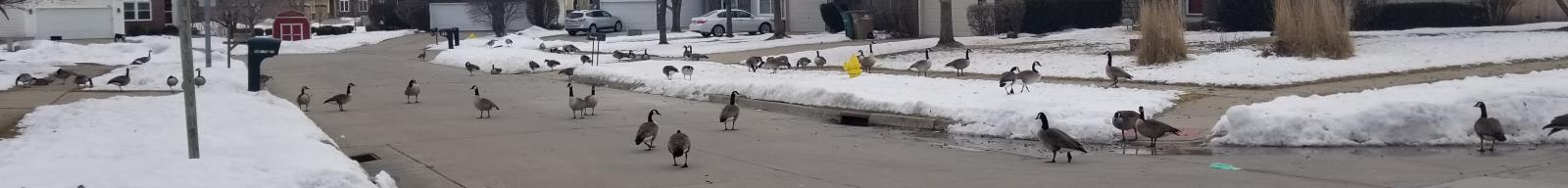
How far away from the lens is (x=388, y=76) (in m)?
28.8

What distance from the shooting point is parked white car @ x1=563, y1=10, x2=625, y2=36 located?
199 ft

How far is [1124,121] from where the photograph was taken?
47.0 feet

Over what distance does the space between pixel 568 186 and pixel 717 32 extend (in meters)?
44.2

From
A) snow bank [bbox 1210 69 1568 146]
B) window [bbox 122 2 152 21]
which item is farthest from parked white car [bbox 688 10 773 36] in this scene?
snow bank [bbox 1210 69 1568 146]

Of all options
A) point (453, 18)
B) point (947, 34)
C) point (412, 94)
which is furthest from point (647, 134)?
point (453, 18)

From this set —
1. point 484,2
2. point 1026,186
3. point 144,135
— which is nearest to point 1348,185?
point 1026,186

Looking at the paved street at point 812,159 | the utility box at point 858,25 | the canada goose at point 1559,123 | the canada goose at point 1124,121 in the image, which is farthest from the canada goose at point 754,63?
the utility box at point 858,25

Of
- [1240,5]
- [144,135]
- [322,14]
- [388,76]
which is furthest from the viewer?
[322,14]

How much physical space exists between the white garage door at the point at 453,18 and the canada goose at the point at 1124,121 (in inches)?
2214

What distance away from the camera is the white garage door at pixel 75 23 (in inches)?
2515

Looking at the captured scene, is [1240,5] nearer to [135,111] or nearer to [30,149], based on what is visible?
[135,111]

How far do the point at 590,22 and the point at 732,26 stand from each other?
769 cm

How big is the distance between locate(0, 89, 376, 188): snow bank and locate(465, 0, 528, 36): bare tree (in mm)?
A: 47604

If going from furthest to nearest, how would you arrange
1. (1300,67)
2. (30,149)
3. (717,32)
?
1. (717,32)
2. (1300,67)
3. (30,149)
